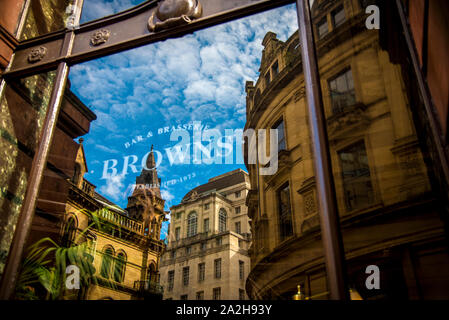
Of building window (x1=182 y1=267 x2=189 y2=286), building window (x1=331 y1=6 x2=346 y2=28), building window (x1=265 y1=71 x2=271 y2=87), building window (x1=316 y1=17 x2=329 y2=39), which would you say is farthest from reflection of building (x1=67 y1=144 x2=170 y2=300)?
building window (x1=331 y1=6 x2=346 y2=28)

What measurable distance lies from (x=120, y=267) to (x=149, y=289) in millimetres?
609

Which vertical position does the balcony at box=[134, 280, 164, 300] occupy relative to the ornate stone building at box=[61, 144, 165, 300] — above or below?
below

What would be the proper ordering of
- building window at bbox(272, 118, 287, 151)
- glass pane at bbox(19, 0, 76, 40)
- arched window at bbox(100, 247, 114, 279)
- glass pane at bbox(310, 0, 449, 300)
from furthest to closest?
glass pane at bbox(19, 0, 76, 40) < building window at bbox(272, 118, 287, 151) < arched window at bbox(100, 247, 114, 279) < glass pane at bbox(310, 0, 449, 300)

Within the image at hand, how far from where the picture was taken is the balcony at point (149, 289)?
371 cm

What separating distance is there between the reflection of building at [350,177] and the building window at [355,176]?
1 cm

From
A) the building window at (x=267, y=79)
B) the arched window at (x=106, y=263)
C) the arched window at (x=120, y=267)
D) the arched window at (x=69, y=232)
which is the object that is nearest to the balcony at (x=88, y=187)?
the arched window at (x=69, y=232)

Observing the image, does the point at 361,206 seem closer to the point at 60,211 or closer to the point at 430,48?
the point at 430,48

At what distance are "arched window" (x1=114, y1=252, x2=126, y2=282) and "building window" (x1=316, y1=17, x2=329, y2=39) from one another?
10.4 feet

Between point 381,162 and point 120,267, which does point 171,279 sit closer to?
point 120,267

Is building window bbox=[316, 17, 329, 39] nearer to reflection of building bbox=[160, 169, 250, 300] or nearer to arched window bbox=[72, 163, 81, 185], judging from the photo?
reflection of building bbox=[160, 169, 250, 300]

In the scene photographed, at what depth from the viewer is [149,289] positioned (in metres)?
3.75

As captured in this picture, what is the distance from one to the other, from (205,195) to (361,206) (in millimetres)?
1693

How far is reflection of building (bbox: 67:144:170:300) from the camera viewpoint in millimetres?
4125

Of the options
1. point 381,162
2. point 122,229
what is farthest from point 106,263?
point 381,162
